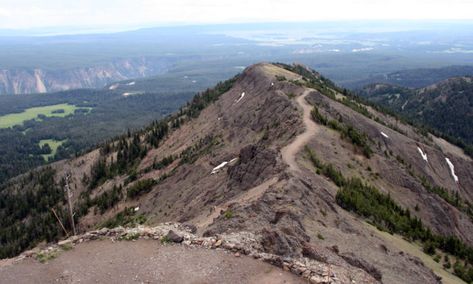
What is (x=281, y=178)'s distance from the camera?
37.6m

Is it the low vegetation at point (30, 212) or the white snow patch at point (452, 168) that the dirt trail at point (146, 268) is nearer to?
the low vegetation at point (30, 212)

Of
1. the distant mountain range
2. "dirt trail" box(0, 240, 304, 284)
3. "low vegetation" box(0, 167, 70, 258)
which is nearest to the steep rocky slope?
"dirt trail" box(0, 240, 304, 284)

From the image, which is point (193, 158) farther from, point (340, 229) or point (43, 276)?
point (43, 276)

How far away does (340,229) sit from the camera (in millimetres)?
32469

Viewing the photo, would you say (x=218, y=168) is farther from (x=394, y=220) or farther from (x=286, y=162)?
(x=394, y=220)

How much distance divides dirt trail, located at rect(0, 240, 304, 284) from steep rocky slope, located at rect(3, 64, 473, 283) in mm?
1823

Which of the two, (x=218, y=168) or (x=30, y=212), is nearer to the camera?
(x=218, y=168)

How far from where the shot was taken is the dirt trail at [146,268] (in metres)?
21.5

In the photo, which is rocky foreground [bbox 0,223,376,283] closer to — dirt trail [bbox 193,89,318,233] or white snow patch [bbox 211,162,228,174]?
dirt trail [bbox 193,89,318,233]

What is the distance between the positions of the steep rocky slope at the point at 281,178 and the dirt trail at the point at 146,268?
1.82 meters

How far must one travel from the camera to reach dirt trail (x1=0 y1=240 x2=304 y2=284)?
21.5m

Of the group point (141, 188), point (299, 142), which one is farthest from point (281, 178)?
point (141, 188)

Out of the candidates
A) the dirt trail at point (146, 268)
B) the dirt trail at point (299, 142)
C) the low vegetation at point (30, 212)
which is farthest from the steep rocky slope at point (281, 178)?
the low vegetation at point (30, 212)

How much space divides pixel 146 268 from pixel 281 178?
17410 mm
